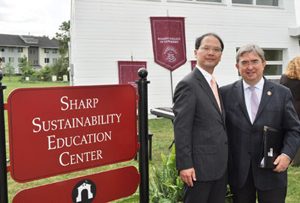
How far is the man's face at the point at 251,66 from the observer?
258 centimetres

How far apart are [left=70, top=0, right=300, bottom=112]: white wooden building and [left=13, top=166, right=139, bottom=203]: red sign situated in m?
7.90

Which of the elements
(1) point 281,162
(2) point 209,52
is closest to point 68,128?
(2) point 209,52

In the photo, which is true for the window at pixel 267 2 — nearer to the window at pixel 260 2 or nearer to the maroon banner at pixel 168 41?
the window at pixel 260 2

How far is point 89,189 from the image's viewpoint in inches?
99.3

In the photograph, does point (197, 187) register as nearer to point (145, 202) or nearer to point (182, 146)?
point (182, 146)

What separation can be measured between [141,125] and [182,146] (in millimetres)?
450

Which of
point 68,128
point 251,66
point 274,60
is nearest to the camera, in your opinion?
point 68,128

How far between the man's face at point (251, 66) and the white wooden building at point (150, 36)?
813cm

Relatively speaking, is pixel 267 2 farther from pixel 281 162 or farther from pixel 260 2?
pixel 281 162

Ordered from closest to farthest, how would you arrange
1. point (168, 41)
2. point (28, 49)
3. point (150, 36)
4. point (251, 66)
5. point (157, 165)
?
point (251, 66) < point (157, 165) < point (168, 41) < point (150, 36) < point (28, 49)

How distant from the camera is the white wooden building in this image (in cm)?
1045

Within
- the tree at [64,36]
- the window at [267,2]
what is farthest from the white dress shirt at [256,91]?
the tree at [64,36]

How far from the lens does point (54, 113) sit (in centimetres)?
226

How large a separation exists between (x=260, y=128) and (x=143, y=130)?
811mm
